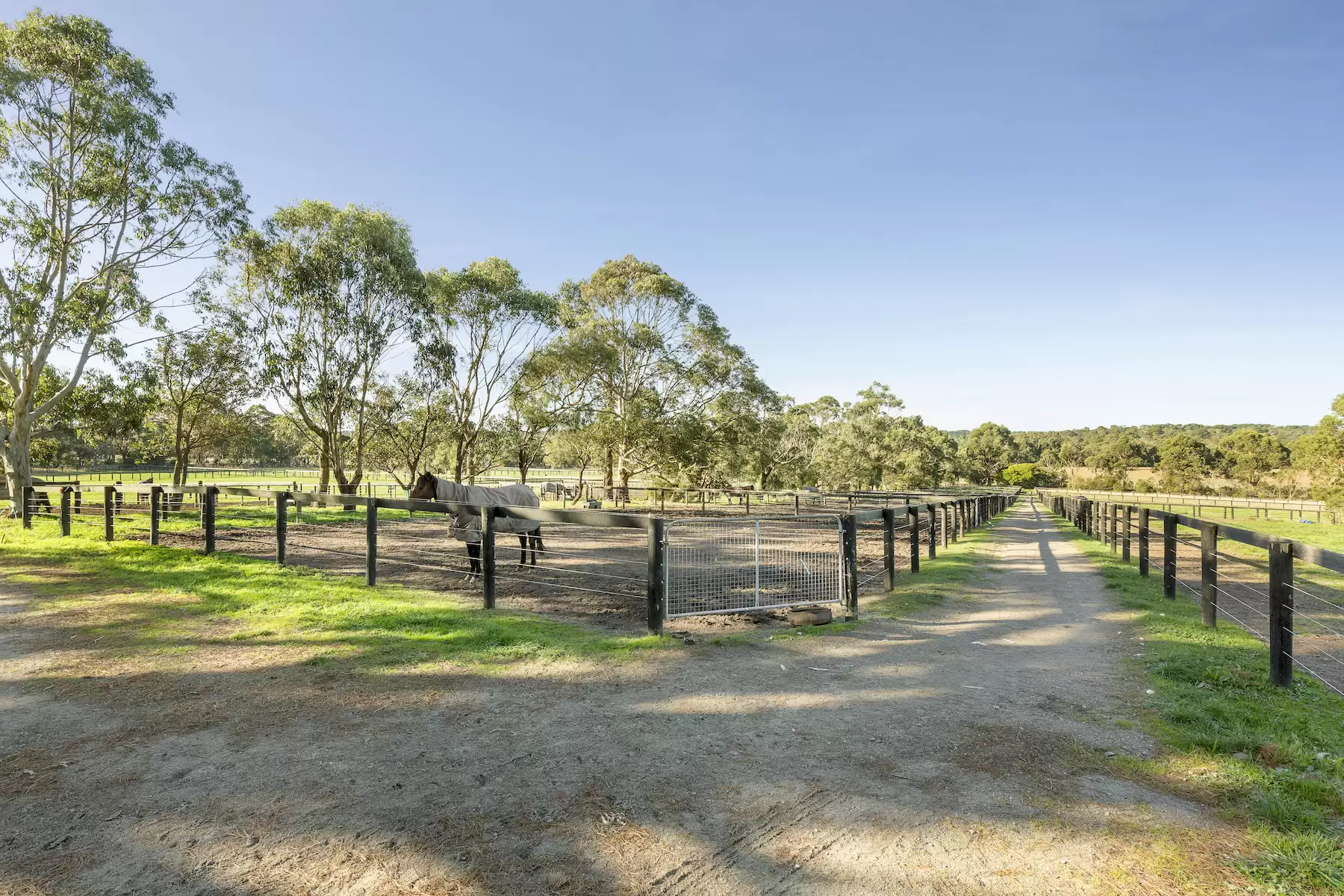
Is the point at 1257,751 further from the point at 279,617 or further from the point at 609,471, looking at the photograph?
the point at 609,471

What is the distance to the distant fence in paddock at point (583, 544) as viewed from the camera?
6832mm

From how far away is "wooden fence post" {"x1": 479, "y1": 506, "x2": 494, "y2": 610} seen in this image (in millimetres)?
6934

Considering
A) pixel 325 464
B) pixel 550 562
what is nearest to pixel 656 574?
pixel 550 562

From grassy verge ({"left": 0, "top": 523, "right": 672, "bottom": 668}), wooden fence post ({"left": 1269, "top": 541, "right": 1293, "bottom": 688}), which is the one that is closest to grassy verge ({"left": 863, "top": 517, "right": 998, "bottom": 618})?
wooden fence post ({"left": 1269, "top": 541, "right": 1293, "bottom": 688})

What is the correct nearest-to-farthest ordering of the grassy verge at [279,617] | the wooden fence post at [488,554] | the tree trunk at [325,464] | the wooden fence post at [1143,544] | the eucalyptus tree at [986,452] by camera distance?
1. the grassy verge at [279,617]
2. the wooden fence post at [488,554]
3. the wooden fence post at [1143,544]
4. the tree trunk at [325,464]
5. the eucalyptus tree at [986,452]

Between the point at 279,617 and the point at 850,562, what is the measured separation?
6.12m

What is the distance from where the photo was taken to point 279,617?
653cm

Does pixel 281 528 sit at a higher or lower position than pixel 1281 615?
lower

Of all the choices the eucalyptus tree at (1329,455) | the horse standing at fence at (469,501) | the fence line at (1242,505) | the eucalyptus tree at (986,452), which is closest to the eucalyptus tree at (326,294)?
the horse standing at fence at (469,501)

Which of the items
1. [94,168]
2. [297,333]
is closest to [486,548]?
[94,168]

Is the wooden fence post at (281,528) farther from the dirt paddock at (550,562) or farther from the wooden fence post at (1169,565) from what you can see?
the wooden fence post at (1169,565)

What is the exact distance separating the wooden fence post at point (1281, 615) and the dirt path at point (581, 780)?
0.91 metres

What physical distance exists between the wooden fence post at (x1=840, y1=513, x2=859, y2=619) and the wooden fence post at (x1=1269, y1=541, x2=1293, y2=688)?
10.7ft

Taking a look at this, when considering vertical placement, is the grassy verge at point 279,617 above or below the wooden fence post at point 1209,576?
below
